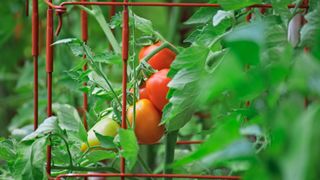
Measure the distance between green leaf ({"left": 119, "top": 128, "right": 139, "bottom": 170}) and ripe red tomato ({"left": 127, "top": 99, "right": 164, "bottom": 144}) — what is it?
120mm

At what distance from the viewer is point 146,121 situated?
2.97 ft

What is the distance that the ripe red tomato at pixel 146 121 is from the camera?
903 millimetres

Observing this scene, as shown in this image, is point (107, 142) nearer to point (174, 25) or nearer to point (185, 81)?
point (185, 81)

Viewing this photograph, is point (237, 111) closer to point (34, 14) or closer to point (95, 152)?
point (95, 152)

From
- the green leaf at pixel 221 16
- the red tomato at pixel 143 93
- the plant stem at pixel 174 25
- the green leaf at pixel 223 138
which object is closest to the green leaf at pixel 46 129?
the red tomato at pixel 143 93

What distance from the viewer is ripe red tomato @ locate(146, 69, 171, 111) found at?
903mm

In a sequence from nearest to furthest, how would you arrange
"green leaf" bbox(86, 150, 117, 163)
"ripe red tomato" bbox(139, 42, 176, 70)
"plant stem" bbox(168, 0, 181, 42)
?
1. "green leaf" bbox(86, 150, 117, 163)
2. "ripe red tomato" bbox(139, 42, 176, 70)
3. "plant stem" bbox(168, 0, 181, 42)

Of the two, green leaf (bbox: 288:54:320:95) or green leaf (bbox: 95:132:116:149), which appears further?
green leaf (bbox: 95:132:116:149)

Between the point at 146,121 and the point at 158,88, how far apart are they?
0.14 feet

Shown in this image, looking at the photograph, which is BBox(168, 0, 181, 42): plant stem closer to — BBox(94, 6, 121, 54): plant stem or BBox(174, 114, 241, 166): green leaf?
BBox(94, 6, 121, 54): plant stem

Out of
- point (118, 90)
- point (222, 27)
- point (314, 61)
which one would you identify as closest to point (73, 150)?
point (118, 90)

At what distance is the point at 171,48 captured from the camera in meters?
0.95

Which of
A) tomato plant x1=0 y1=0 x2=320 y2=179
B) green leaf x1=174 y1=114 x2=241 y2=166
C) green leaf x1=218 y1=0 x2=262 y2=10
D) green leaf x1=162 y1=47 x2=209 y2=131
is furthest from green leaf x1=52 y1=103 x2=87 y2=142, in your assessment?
green leaf x1=174 y1=114 x2=241 y2=166

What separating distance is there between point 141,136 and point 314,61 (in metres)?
0.43
